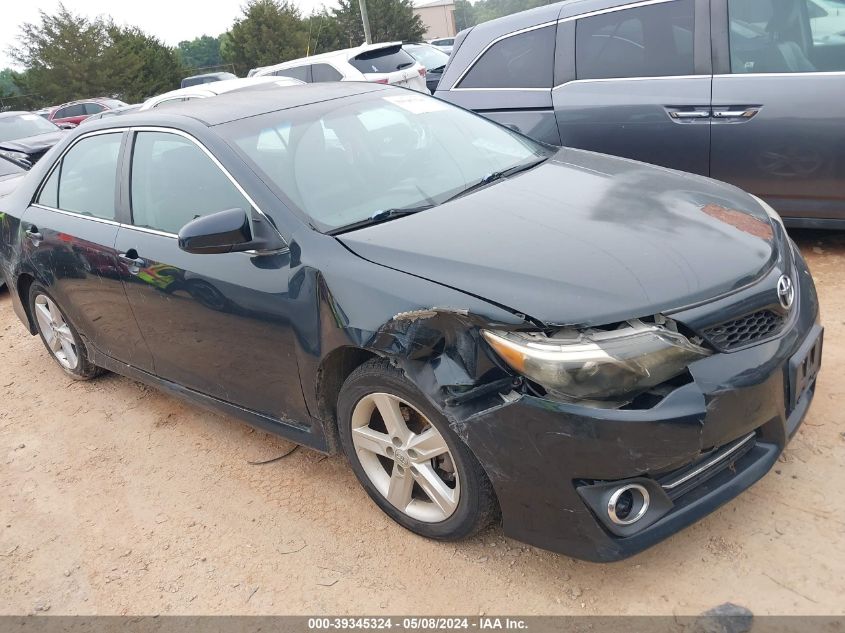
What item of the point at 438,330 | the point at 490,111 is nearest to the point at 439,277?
the point at 438,330

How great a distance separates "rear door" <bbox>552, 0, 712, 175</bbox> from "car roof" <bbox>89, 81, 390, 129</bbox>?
1.61 metres

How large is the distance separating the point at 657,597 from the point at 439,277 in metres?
1.21

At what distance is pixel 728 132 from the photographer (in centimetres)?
454

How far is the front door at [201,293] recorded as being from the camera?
297cm

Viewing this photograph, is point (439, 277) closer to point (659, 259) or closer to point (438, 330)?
point (438, 330)

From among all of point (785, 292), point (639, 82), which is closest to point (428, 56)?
point (639, 82)

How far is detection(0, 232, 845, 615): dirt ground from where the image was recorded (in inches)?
96.3

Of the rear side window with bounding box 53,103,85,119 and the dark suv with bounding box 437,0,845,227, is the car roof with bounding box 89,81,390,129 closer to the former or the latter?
the dark suv with bounding box 437,0,845,227

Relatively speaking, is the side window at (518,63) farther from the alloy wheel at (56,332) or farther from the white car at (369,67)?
the white car at (369,67)

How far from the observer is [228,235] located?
9.27 ft

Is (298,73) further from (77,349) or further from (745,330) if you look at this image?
(745,330)

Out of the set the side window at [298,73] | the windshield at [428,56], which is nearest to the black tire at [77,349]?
the side window at [298,73]

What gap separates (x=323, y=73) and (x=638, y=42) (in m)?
7.40

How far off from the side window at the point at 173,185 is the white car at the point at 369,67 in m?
7.76
